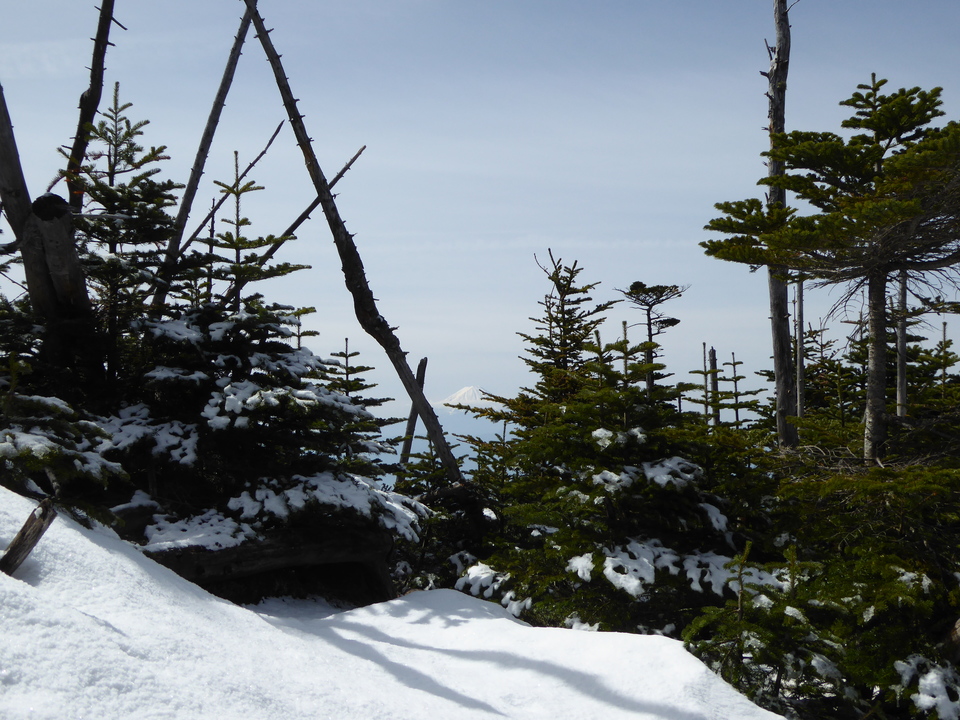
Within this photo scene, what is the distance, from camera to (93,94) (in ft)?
29.9

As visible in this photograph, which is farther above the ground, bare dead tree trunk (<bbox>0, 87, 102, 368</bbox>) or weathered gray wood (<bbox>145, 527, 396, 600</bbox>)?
bare dead tree trunk (<bbox>0, 87, 102, 368</bbox>)

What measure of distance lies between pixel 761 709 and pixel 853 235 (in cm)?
391

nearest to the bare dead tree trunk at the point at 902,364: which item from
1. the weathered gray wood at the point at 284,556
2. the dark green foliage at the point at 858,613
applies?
the dark green foliage at the point at 858,613

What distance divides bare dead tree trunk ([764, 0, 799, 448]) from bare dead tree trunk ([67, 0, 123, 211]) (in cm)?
928

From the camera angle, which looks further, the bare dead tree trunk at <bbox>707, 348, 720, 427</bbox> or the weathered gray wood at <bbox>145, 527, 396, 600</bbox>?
the bare dead tree trunk at <bbox>707, 348, 720, 427</bbox>

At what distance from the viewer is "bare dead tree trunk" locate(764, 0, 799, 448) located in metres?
8.79

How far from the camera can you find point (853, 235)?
5.71 m

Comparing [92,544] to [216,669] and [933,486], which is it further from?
[933,486]

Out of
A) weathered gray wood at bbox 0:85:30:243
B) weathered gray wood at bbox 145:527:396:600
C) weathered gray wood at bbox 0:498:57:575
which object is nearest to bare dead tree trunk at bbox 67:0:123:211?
weathered gray wood at bbox 0:85:30:243

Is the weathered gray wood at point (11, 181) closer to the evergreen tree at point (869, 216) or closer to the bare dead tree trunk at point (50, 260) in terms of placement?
the bare dead tree trunk at point (50, 260)

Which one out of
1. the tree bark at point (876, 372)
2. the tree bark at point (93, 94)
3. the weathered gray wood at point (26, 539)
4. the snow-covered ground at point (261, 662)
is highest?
the tree bark at point (93, 94)

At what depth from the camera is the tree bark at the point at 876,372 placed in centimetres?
627

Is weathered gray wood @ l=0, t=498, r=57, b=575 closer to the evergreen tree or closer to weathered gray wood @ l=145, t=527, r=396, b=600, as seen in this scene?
weathered gray wood @ l=145, t=527, r=396, b=600

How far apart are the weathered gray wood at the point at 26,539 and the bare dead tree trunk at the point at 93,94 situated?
6470mm
